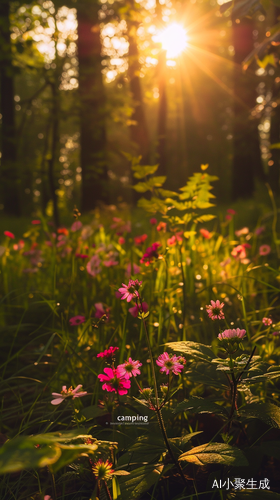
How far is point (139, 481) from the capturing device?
82cm

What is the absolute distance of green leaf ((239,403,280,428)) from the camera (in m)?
0.87

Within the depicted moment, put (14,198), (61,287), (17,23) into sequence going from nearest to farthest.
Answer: (61,287) → (17,23) → (14,198)

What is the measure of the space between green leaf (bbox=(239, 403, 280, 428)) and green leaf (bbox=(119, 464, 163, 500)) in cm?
24

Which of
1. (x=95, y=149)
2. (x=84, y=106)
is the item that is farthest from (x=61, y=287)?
(x=95, y=149)

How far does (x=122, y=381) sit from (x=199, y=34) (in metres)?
12.3

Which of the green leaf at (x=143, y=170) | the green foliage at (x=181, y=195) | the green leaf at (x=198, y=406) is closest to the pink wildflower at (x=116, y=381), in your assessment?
the green leaf at (x=198, y=406)

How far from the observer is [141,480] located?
0.83 metres

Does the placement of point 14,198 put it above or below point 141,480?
above

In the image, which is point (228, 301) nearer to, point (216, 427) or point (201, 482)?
point (216, 427)

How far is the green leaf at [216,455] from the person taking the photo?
744 mm

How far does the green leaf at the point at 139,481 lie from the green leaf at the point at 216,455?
7cm

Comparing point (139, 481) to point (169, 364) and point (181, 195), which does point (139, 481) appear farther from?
point (181, 195)

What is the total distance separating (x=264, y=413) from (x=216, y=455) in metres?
0.18

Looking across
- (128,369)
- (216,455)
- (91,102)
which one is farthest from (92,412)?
(91,102)
